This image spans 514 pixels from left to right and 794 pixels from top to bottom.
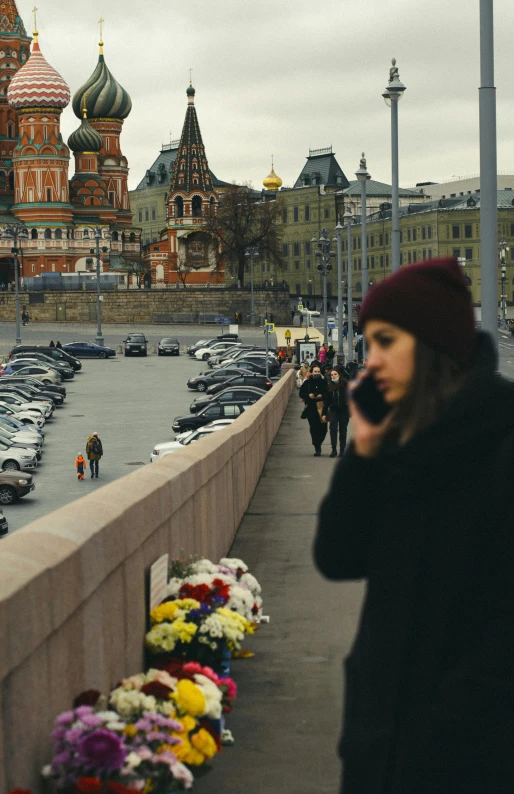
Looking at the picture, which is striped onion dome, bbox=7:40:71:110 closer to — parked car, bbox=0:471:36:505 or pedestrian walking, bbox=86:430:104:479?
pedestrian walking, bbox=86:430:104:479

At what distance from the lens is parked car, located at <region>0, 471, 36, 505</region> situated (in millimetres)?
30000

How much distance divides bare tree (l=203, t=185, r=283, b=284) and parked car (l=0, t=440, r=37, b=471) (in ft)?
285

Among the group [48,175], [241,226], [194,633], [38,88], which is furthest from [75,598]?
[38,88]

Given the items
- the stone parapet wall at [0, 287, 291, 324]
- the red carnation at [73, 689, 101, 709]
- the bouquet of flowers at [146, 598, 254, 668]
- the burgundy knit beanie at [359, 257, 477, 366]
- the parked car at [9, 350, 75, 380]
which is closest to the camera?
the burgundy knit beanie at [359, 257, 477, 366]

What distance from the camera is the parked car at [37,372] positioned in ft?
200

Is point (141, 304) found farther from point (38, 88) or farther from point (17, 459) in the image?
point (17, 459)

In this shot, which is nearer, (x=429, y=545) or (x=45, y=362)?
(x=429, y=545)

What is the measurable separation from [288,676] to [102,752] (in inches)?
130

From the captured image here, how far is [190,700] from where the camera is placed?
5223mm

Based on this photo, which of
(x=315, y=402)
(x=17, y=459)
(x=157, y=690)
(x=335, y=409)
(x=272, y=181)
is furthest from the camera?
(x=272, y=181)

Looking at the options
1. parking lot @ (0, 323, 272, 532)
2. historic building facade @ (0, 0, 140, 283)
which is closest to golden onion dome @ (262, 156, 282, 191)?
historic building facade @ (0, 0, 140, 283)

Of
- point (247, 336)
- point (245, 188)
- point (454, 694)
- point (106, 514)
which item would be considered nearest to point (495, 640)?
point (454, 694)

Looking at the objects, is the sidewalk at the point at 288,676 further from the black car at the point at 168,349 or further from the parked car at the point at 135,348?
the black car at the point at 168,349

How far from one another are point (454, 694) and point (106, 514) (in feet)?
10.7
